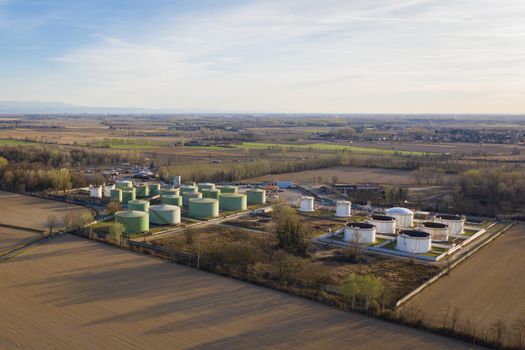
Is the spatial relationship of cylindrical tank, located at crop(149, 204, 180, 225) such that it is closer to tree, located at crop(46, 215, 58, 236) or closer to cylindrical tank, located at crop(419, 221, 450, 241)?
tree, located at crop(46, 215, 58, 236)

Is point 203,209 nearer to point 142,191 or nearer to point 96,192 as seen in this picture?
point 142,191

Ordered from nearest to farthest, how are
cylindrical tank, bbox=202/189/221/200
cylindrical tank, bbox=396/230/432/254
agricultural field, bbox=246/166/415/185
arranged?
1. cylindrical tank, bbox=396/230/432/254
2. cylindrical tank, bbox=202/189/221/200
3. agricultural field, bbox=246/166/415/185

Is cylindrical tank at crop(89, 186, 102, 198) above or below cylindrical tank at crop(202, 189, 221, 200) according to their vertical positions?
below

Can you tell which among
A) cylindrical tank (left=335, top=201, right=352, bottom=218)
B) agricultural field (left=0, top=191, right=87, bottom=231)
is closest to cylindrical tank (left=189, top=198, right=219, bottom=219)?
agricultural field (left=0, top=191, right=87, bottom=231)

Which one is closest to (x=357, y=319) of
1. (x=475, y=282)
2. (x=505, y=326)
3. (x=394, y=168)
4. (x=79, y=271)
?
(x=505, y=326)

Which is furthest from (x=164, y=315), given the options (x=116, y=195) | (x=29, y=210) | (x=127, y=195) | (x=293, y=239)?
(x=127, y=195)

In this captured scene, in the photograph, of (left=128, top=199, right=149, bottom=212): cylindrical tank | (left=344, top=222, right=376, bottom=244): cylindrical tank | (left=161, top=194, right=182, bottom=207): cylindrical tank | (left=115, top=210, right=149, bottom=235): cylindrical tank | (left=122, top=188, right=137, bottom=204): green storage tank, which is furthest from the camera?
(left=122, top=188, right=137, bottom=204): green storage tank

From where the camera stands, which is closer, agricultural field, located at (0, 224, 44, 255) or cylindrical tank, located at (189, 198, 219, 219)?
agricultural field, located at (0, 224, 44, 255)
